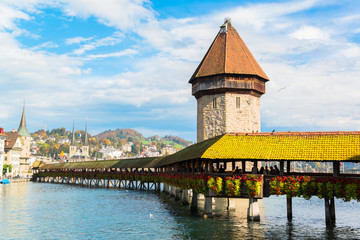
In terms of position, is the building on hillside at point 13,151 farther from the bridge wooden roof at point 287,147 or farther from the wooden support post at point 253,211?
the wooden support post at point 253,211

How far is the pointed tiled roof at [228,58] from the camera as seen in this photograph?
147 feet

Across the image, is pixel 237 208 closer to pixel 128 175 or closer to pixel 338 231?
pixel 338 231

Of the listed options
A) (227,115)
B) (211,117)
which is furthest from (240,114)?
(211,117)

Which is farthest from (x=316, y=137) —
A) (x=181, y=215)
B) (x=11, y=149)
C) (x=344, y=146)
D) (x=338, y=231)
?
(x=11, y=149)

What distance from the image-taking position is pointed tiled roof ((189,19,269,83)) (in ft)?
147

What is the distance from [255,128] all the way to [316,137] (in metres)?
21.8

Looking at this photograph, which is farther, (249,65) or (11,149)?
(11,149)

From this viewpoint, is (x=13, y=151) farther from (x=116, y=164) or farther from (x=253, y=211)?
(x=253, y=211)

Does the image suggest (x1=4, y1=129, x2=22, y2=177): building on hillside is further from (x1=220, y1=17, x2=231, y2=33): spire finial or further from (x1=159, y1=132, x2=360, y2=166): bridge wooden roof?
(x1=159, y1=132, x2=360, y2=166): bridge wooden roof

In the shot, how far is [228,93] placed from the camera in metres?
44.0

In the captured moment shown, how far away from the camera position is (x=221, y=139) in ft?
83.0

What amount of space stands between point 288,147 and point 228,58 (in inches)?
969

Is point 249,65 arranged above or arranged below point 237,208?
above

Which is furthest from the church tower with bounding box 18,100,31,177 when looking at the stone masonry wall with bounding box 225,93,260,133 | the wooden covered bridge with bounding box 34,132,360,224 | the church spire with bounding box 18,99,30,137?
the wooden covered bridge with bounding box 34,132,360,224
